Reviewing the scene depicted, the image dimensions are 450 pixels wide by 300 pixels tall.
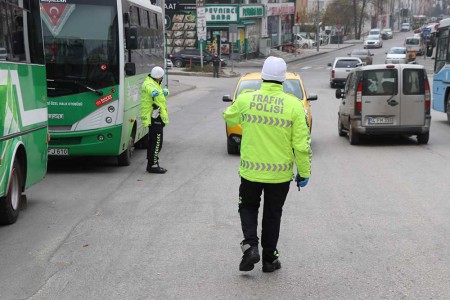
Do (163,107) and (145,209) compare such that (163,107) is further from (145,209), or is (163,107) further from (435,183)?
(435,183)

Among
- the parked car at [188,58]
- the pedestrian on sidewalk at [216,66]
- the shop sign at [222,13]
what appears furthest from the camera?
the shop sign at [222,13]

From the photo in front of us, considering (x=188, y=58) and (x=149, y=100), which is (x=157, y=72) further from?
(x=188, y=58)

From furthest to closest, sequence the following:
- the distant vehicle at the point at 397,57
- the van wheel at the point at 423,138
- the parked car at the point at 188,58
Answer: the parked car at the point at 188,58, the distant vehicle at the point at 397,57, the van wheel at the point at 423,138

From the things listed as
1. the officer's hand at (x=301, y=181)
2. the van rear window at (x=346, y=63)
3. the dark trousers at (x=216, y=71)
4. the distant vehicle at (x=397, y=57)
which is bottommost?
the dark trousers at (x=216, y=71)

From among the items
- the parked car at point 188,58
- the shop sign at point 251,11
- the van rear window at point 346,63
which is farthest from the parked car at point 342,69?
the shop sign at point 251,11

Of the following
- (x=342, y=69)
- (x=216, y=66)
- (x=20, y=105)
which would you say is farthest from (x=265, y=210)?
(x=216, y=66)

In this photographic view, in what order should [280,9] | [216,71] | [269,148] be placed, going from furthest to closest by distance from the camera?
[280,9], [216,71], [269,148]

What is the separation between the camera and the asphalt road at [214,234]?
5.80m

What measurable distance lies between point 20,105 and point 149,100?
3728mm

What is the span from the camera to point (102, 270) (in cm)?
630

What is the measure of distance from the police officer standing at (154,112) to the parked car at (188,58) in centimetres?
4453

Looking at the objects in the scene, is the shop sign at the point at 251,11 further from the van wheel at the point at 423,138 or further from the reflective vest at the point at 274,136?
the reflective vest at the point at 274,136

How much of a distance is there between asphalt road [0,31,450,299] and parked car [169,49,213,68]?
42959mm

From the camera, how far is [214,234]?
25.1ft
